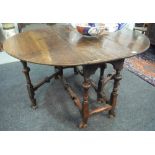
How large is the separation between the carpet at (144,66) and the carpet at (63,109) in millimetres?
117

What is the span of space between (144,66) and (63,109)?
1491mm

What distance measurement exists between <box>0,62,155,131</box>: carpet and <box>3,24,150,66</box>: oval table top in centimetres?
70

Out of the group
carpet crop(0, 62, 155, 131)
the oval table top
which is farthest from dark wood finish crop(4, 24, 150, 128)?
carpet crop(0, 62, 155, 131)

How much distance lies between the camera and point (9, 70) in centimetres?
254

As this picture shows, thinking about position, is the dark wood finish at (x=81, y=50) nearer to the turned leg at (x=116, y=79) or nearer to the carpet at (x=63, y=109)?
the turned leg at (x=116, y=79)

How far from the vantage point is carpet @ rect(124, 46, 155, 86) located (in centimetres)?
227

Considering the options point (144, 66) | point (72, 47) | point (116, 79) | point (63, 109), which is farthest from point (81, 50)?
point (144, 66)

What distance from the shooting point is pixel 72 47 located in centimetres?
124

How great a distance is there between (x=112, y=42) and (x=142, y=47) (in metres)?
0.23

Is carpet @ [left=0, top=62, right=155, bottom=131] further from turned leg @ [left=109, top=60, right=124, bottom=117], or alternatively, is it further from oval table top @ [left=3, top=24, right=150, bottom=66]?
oval table top @ [left=3, top=24, right=150, bottom=66]

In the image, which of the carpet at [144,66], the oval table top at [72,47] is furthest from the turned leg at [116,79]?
the carpet at [144,66]

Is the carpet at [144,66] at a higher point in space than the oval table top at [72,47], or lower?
lower

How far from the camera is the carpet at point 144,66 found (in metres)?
2.27

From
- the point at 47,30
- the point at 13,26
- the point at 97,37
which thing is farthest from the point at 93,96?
the point at 13,26
